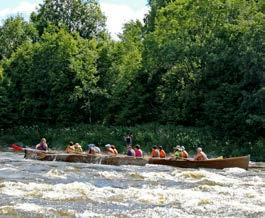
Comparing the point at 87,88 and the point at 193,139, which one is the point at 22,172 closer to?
the point at 193,139

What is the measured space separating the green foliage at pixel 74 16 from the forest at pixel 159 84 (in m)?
9.43

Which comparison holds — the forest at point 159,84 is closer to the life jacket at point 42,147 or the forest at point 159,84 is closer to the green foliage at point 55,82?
the green foliage at point 55,82

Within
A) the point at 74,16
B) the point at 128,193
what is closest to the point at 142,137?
the point at 128,193

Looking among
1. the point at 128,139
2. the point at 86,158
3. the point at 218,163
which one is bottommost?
the point at 86,158

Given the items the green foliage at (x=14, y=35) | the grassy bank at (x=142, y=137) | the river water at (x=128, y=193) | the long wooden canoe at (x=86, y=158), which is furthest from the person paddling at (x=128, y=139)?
the green foliage at (x=14, y=35)

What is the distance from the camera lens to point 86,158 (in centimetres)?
2941

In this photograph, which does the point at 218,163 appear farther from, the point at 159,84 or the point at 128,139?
the point at 159,84

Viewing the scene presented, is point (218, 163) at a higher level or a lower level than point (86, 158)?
higher

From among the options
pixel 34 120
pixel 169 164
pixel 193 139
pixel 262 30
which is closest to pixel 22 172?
pixel 169 164

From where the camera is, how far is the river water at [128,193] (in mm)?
15008

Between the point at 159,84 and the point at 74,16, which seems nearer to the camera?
the point at 159,84

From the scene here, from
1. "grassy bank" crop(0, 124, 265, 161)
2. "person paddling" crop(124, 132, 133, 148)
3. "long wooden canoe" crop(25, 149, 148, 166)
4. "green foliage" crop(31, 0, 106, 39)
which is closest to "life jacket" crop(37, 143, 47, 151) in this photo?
"long wooden canoe" crop(25, 149, 148, 166)

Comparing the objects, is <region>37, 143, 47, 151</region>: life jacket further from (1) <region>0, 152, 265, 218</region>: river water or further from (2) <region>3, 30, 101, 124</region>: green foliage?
(2) <region>3, 30, 101, 124</region>: green foliage

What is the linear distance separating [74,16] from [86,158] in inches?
1787
